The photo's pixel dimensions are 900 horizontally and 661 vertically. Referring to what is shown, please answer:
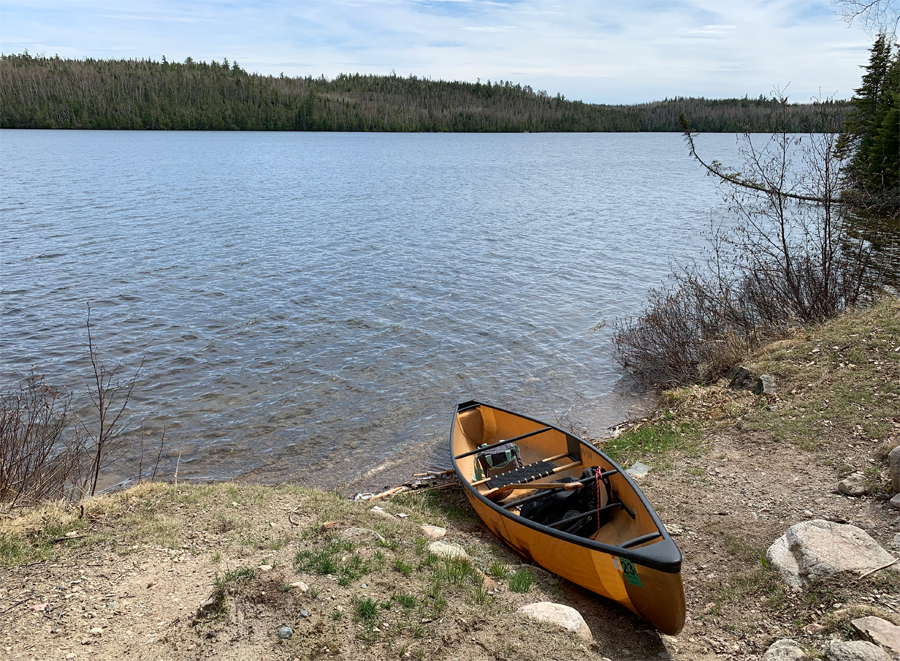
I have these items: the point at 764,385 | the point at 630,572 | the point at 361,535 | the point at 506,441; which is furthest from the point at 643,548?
the point at 764,385

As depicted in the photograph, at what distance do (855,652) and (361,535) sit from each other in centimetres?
412

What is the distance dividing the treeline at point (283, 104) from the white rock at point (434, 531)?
111 meters

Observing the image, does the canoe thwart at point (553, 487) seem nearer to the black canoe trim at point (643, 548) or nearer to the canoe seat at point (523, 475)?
the black canoe trim at point (643, 548)

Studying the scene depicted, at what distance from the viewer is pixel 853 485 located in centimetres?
692

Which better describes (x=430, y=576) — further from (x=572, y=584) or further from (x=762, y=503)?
(x=762, y=503)

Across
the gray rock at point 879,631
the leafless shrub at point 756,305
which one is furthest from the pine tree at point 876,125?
the gray rock at point 879,631

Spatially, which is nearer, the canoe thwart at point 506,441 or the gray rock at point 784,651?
the gray rock at point 784,651

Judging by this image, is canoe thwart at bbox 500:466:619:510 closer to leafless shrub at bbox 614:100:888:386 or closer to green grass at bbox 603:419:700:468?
green grass at bbox 603:419:700:468

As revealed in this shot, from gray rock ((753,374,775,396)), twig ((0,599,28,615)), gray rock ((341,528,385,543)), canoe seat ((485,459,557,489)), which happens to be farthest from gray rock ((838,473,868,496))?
twig ((0,599,28,615))

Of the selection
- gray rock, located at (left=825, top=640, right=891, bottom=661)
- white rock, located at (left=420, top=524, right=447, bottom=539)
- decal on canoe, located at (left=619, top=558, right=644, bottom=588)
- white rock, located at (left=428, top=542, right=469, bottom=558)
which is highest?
gray rock, located at (left=825, top=640, right=891, bottom=661)

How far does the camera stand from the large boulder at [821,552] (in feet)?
17.4

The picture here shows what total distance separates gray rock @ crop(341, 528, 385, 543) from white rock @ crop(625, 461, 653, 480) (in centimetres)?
382

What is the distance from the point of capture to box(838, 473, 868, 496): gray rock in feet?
22.2

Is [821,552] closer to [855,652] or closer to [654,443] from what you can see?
[855,652]
